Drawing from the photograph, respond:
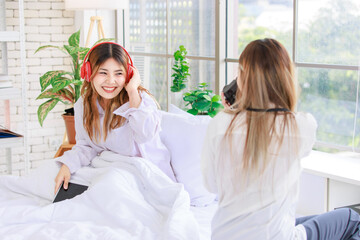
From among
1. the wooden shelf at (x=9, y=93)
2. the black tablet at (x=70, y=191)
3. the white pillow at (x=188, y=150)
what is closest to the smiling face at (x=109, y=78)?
the white pillow at (x=188, y=150)

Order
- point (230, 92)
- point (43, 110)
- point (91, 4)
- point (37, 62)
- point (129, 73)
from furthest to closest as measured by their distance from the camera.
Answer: point (37, 62)
point (91, 4)
point (43, 110)
point (129, 73)
point (230, 92)

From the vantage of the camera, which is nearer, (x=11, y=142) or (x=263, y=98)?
(x=263, y=98)

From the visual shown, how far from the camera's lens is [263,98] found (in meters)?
→ 1.59

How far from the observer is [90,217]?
6.98 feet

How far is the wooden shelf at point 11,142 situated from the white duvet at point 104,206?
783 mm

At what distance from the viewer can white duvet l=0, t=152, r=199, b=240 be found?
195 cm

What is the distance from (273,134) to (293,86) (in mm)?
166

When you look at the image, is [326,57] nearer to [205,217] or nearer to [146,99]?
[146,99]

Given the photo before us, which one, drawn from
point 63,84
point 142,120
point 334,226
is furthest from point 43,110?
point 334,226

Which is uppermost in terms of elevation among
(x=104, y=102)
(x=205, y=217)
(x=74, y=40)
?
(x=74, y=40)

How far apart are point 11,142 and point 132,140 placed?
3.81ft

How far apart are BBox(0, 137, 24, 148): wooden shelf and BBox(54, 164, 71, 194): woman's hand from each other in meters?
0.95

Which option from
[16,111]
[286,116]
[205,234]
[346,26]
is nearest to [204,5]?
[346,26]

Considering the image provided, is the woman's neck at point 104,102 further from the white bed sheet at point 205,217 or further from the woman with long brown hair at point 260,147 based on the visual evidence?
the woman with long brown hair at point 260,147
